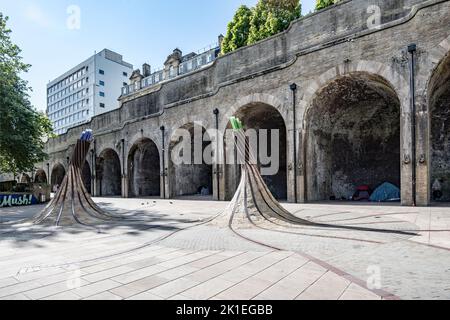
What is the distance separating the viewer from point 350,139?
682 inches

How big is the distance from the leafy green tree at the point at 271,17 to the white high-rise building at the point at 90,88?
175 feet

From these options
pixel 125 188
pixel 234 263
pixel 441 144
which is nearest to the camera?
pixel 234 263

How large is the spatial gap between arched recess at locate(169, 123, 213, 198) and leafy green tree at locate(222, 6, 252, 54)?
12.2 m

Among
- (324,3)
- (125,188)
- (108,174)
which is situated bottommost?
(125,188)

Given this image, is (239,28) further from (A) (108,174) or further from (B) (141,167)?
(A) (108,174)

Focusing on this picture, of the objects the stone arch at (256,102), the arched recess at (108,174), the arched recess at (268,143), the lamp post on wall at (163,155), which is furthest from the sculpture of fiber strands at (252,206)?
the arched recess at (108,174)

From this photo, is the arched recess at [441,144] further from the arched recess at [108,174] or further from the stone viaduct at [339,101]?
the arched recess at [108,174]

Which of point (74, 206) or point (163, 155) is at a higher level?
point (163, 155)

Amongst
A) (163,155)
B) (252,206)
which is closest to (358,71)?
(252,206)

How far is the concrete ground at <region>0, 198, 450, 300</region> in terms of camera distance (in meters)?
3.29

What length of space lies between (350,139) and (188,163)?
1257 centimetres

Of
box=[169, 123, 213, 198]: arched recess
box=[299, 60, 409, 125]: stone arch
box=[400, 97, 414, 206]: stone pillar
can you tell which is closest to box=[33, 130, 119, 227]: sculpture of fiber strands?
box=[169, 123, 213, 198]: arched recess

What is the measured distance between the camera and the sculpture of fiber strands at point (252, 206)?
780 cm

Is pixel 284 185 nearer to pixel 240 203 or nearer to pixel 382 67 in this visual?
pixel 382 67
